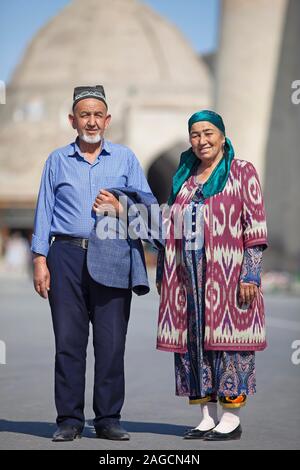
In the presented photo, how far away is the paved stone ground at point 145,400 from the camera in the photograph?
17.5 ft

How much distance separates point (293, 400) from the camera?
706 cm

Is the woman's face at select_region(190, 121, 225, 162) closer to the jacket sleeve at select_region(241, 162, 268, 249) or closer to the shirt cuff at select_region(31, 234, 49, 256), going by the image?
the jacket sleeve at select_region(241, 162, 268, 249)

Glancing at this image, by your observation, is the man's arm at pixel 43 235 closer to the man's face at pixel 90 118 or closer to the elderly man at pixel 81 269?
the elderly man at pixel 81 269

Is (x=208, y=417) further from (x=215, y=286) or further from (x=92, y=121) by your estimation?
(x=92, y=121)

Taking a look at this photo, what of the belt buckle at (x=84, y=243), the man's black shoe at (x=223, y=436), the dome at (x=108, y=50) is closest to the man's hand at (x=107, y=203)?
the belt buckle at (x=84, y=243)

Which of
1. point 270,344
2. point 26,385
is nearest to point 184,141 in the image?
point 270,344

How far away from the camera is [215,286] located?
546 cm

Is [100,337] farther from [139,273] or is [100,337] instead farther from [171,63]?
[171,63]

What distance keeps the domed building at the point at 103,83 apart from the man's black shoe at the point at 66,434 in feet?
139

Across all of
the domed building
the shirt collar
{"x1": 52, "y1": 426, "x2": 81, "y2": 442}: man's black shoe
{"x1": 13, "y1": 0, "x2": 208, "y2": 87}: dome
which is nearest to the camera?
{"x1": 52, "y1": 426, "x2": 81, "y2": 442}: man's black shoe

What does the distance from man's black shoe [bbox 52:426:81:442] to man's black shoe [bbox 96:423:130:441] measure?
11cm

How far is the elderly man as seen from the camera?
546 centimetres

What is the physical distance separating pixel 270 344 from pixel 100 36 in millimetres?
57345

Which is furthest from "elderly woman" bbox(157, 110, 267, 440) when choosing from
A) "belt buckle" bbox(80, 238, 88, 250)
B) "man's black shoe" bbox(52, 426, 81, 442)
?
"man's black shoe" bbox(52, 426, 81, 442)
